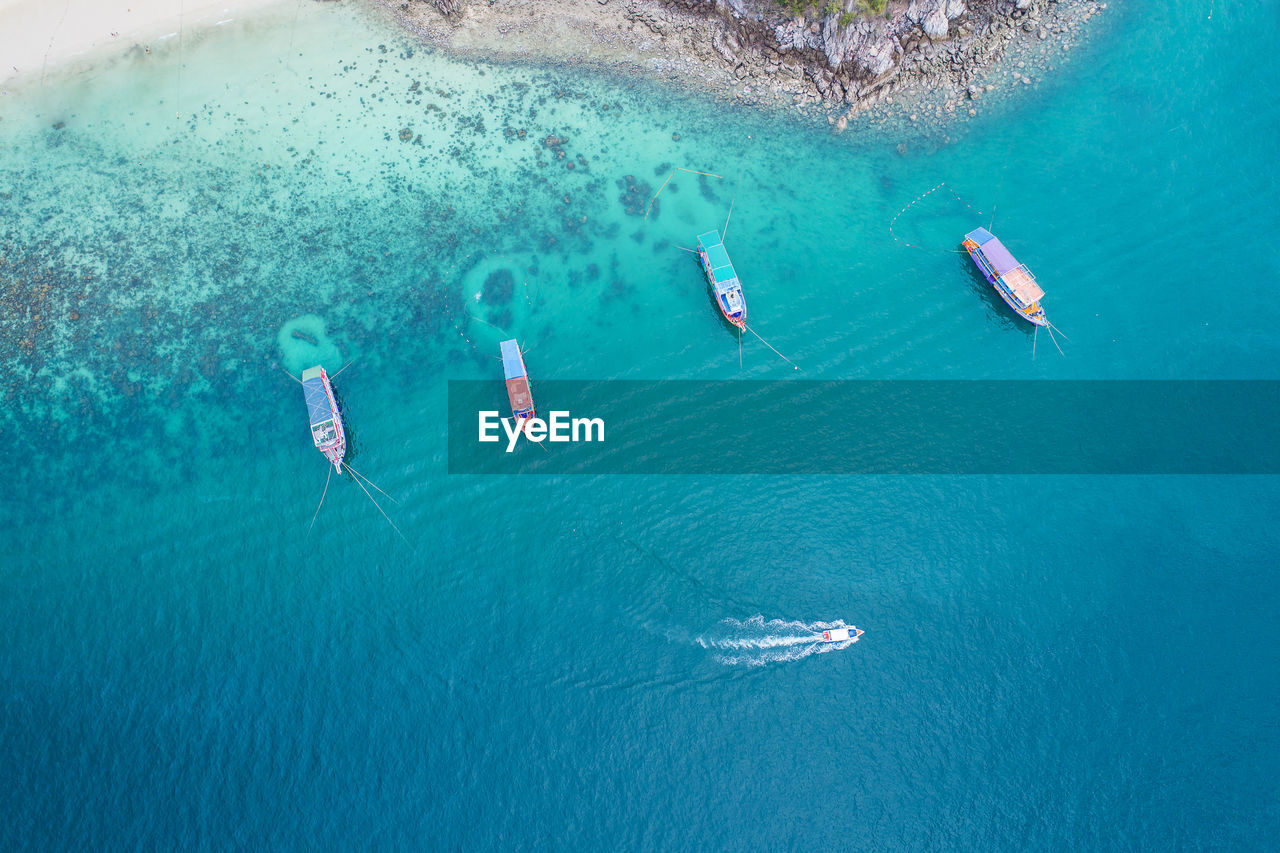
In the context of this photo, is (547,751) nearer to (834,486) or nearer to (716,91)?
(834,486)

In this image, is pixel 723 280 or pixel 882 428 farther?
pixel 723 280

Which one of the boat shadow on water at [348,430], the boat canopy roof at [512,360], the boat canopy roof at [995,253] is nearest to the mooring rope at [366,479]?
the boat shadow on water at [348,430]

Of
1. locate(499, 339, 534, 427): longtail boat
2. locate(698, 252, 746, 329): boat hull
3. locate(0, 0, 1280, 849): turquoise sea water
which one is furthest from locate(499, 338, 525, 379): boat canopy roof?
locate(698, 252, 746, 329): boat hull

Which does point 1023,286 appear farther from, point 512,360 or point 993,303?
point 512,360

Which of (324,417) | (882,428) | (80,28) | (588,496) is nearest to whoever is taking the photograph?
(324,417)

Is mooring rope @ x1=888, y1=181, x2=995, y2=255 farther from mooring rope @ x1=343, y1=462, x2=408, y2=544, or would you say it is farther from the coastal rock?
mooring rope @ x1=343, y1=462, x2=408, y2=544

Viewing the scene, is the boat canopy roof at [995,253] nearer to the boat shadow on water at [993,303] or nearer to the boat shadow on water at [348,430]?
the boat shadow on water at [993,303]

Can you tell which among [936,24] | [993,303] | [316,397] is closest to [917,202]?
[993,303]

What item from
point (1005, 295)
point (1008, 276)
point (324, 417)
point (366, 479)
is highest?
point (1008, 276)
